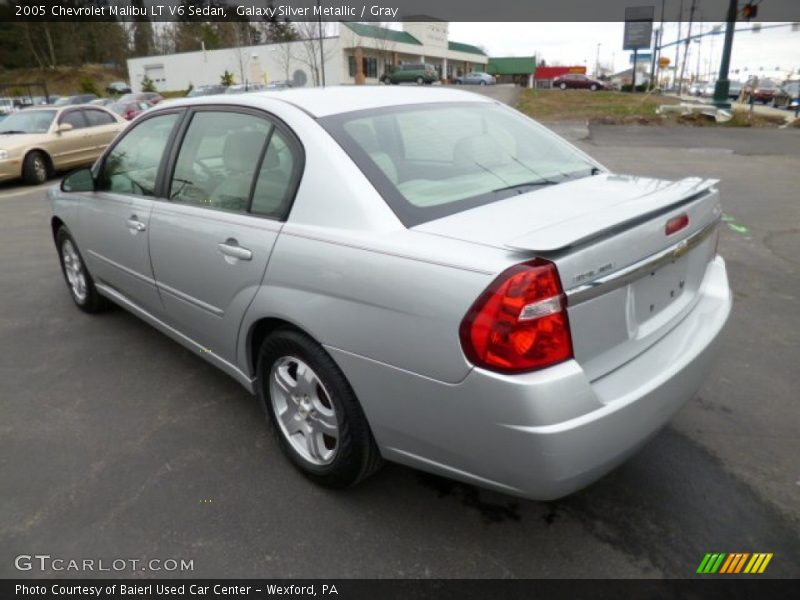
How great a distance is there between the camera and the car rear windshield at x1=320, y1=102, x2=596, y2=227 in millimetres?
2352

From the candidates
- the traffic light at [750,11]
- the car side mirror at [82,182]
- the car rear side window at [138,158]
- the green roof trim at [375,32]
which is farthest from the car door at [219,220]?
the green roof trim at [375,32]

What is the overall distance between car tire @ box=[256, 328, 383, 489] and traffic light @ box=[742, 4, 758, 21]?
69.6 feet

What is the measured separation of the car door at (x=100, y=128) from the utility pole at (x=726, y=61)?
1787cm

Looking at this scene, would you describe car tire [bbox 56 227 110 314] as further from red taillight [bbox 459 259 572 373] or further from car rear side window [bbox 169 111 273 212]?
red taillight [bbox 459 259 572 373]

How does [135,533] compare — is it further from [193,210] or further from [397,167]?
[397,167]

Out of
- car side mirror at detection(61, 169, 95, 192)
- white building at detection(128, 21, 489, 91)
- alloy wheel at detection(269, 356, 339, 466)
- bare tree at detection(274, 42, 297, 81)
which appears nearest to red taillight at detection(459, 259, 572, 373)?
alloy wheel at detection(269, 356, 339, 466)

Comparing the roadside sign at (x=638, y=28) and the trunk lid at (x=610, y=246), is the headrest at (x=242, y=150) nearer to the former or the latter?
the trunk lid at (x=610, y=246)

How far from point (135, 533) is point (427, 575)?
1.19 m

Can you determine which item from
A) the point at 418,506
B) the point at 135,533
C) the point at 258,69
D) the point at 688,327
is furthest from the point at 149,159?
the point at 258,69

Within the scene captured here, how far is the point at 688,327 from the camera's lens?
2.39 metres

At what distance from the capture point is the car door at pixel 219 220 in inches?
103

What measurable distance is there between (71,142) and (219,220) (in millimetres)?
11649

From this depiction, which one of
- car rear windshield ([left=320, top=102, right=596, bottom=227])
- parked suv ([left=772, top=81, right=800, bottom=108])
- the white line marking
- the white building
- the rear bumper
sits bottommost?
parked suv ([left=772, top=81, right=800, bottom=108])

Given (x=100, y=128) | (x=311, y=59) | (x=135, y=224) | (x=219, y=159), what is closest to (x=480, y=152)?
(x=219, y=159)
